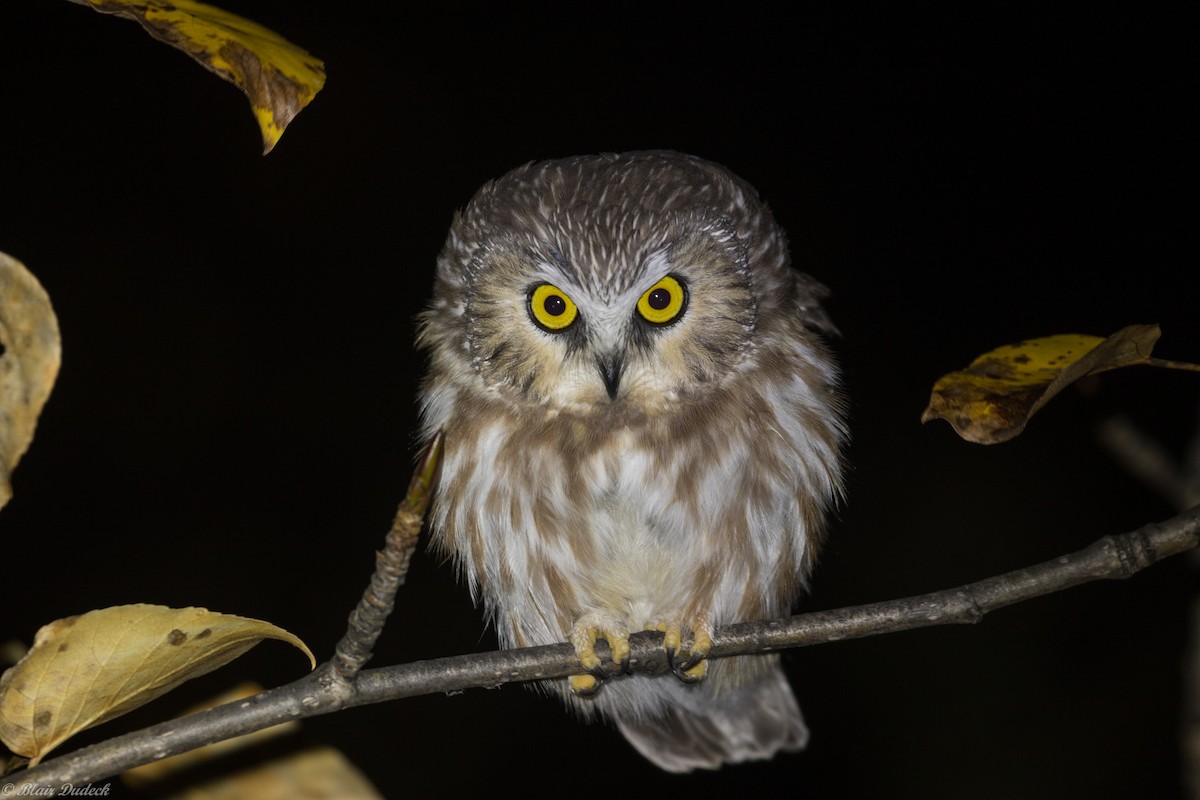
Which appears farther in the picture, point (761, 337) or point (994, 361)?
point (761, 337)

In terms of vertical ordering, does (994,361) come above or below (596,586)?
above

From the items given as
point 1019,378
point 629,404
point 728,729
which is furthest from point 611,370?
point 728,729

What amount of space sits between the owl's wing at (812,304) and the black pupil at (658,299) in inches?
16.4

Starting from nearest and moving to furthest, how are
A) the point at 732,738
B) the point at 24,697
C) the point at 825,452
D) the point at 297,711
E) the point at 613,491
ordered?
the point at 24,697 → the point at 297,711 → the point at 613,491 → the point at 825,452 → the point at 732,738

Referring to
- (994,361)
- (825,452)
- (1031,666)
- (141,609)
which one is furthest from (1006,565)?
(141,609)

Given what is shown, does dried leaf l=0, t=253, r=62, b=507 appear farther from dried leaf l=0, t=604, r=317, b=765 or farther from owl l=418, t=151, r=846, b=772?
owl l=418, t=151, r=846, b=772

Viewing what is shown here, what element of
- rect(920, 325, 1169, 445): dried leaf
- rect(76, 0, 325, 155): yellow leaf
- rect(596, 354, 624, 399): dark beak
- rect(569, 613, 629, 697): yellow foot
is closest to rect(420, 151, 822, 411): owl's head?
rect(596, 354, 624, 399): dark beak

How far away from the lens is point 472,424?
2021 mm

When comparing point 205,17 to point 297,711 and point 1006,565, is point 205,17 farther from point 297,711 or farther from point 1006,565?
point 1006,565

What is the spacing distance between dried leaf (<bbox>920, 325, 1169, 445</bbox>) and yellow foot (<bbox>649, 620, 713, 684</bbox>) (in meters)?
0.80

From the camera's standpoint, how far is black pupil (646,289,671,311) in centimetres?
187

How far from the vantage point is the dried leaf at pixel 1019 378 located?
113 centimetres

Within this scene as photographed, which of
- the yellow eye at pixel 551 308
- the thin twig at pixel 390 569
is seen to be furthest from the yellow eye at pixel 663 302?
the thin twig at pixel 390 569

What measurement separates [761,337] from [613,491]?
0.41m
